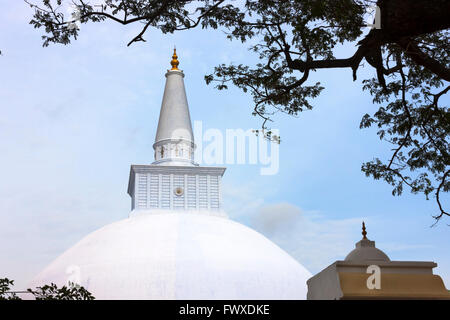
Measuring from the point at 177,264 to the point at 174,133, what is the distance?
8683 mm

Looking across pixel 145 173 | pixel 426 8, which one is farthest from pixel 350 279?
pixel 145 173

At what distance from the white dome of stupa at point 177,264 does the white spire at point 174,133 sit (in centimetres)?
378

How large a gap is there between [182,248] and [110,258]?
3.14 metres

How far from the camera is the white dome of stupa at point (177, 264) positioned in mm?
24094

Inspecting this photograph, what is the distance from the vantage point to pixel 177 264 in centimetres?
2494

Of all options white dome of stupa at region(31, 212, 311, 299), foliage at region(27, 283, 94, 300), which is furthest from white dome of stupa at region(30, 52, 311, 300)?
foliage at region(27, 283, 94, 300)

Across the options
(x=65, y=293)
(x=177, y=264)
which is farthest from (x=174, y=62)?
(x=65, y=293)

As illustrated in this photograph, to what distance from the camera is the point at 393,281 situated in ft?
31.6

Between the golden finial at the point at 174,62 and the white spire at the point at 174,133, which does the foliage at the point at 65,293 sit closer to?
the white spire at the point at 174,133

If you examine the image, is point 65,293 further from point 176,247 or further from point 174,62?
point 174,62

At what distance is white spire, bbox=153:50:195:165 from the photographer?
31.5 meters

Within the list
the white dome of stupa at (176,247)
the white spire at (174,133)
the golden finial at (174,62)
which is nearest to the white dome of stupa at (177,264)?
the white dome of stupa at (176,247)

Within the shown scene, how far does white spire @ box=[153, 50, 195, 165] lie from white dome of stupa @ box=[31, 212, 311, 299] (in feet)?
12.4
